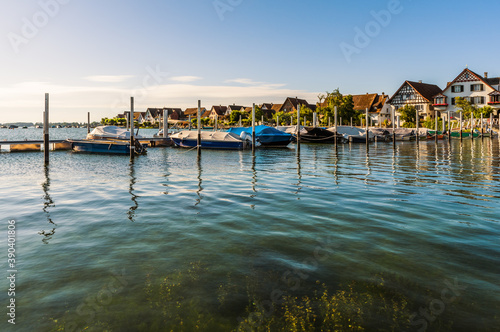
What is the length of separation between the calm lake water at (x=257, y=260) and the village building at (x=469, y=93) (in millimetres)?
76246

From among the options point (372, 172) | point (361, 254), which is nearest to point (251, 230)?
point (361, 254)

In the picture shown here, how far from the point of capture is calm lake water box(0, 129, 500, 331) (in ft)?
14.4

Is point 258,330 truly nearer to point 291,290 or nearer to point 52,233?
point 291,290

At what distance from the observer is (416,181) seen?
15617 mm

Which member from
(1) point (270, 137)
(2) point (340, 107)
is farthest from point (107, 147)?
(2) point (340, 107)

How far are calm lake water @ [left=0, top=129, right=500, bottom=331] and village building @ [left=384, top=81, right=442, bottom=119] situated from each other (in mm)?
78151

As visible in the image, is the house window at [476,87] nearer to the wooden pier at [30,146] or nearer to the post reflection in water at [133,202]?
the wooden pier at [30,146]

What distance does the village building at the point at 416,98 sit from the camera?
271 ft

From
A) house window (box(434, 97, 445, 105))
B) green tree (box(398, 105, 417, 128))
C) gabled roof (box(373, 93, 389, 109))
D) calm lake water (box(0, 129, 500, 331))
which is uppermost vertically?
gabled roof (box(373, 93, 389, 109))

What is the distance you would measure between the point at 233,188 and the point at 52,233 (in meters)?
7.32

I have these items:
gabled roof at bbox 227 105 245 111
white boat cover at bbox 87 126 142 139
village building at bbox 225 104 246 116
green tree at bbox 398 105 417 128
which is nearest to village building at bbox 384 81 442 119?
green tree at bbox 398 105 417 128

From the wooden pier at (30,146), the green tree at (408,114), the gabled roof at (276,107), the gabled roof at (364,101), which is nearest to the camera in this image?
the wooden pier at (30,146)

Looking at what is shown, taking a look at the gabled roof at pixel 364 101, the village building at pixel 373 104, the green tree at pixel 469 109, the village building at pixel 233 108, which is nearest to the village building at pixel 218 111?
the village building at pixel 233 108

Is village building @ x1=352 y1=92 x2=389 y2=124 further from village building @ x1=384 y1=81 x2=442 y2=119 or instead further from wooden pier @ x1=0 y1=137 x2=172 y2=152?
wooden pier @ x1=0 y1=137 x2=172 y2=152
